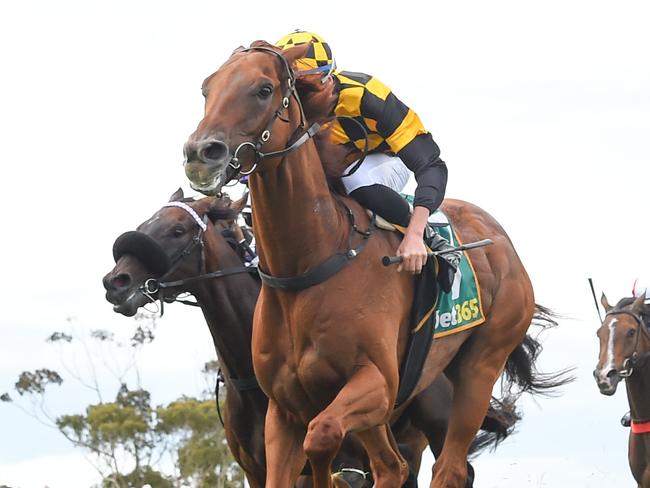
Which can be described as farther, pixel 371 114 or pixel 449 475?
pixel 449 475

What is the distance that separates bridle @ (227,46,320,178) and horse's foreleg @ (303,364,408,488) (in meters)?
1.02

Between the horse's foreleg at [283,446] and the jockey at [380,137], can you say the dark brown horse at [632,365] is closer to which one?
the jockey at [380,137]

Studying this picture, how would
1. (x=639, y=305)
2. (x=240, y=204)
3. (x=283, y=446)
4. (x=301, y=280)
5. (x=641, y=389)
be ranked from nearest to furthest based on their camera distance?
(x=301, y=280) → (x=283, y=446) → (x=240, y=204) → (x=641, y=389) → (x=639, y=305)

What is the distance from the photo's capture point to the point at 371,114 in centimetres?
732

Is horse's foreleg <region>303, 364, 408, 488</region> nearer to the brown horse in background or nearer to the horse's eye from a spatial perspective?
the brown horse in background

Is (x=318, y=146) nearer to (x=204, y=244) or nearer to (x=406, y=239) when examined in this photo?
(x=406, y=239)

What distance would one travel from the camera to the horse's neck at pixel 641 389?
12922mm

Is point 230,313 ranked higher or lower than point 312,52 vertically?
lower

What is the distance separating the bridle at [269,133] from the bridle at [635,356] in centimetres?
→ 679

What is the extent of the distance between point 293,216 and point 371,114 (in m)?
0.84

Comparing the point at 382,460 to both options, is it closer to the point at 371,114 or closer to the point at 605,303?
the point at 371,114

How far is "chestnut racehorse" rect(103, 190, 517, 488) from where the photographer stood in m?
8.79

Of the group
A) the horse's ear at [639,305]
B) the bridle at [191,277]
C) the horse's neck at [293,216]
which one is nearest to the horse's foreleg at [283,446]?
the horse's neck at [293,216]

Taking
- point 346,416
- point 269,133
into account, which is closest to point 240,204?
point 269,133
